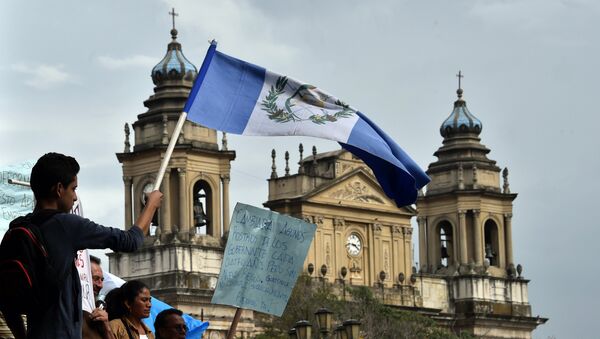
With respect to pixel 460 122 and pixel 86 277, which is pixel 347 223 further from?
pixel 86 277

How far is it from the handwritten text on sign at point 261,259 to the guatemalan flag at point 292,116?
1233mm

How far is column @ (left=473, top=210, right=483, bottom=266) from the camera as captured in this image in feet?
197

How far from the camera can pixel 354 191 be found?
189 feet

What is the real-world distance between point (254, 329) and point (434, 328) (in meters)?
5.03

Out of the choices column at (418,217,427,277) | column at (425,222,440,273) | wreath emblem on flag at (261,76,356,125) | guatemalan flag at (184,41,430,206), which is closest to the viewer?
guatemalan flag at (184,41,430,206)

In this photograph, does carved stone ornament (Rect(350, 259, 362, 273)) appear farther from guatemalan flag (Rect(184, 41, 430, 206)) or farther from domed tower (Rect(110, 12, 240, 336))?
guatemalan flag (Rect(184, 41, 430, 206))

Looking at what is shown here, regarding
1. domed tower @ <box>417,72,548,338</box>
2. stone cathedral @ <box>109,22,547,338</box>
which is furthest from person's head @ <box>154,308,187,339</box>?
domed tower @ <box>417,72,548,338</box>

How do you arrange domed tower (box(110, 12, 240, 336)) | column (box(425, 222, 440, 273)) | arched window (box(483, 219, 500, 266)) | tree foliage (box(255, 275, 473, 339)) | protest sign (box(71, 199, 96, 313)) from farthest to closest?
column (box(425, 222, 440, 273)) < arched window (box(483, 219, 500, 266)) < domed tower (box(110, 12, 240, 336)) < tree foliage (box(255, 275, 473, 339)) < protest sign (box(71, 199, 96, 313))

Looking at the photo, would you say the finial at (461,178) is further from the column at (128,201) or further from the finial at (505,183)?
the column at (128,201)

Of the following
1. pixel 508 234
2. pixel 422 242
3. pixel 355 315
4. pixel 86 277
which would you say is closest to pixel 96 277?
pixel 86 277

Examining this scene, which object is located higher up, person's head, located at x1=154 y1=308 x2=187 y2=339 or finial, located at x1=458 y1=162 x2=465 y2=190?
finial, located at x1=458 y1=162 x2=465 y2=190

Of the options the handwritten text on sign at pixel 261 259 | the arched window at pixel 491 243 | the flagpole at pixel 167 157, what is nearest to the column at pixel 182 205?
the arched window at pixel 491 243

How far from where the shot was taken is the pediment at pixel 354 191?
56.4 m

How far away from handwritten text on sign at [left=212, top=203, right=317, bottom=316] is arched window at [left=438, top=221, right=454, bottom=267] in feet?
158
